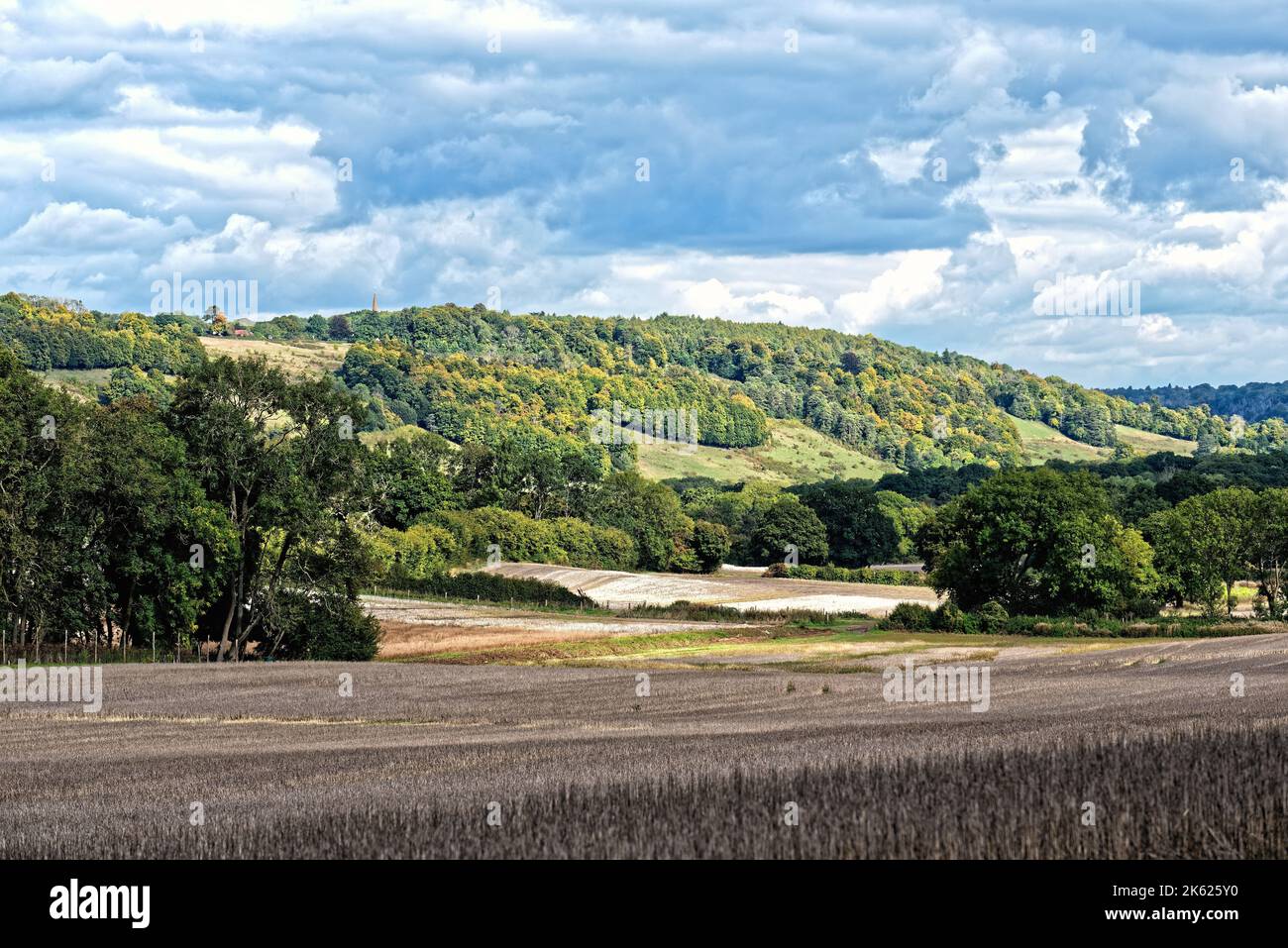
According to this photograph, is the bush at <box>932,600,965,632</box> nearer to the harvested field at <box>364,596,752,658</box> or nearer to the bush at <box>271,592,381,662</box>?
the harvested field at <box>364,596,752,658</box>

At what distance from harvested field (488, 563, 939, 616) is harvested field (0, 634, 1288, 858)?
78.1m

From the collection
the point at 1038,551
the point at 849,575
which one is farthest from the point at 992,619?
the point at 849,575

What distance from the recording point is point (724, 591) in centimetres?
15588

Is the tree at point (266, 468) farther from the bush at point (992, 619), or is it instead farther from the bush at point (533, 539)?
the bush at point (533, 539)

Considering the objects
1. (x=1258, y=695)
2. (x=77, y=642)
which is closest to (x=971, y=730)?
(x=1258, y=695)

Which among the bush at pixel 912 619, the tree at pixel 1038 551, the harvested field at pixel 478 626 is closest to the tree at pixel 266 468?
the harvested field at pixel 478 626

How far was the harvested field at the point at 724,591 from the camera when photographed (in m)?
139

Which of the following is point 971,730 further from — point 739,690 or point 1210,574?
point 1210,574

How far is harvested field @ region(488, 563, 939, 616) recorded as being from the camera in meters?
139

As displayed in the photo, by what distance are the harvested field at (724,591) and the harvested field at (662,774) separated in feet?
256
